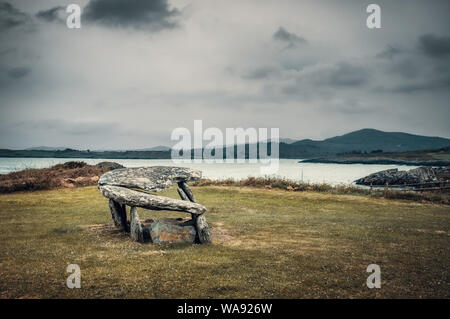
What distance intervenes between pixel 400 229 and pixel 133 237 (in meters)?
12.1

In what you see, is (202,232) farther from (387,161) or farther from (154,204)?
(387,161)

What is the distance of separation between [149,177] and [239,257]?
18.6 feet

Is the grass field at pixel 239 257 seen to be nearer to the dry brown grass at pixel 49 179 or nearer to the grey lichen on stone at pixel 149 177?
the grey lichen on stone at pixel 149 177

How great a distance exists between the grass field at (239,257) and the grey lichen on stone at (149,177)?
7.41 ft

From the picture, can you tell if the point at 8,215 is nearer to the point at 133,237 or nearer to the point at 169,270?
the point at 133,237

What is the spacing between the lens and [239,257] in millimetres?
9883

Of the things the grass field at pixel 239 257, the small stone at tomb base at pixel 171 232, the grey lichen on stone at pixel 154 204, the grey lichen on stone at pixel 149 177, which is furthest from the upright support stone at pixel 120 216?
the small stone at tomb base at pixel 171 232

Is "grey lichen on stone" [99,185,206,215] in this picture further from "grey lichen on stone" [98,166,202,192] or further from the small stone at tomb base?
"grey lichen on stone" [98,166,202,192]

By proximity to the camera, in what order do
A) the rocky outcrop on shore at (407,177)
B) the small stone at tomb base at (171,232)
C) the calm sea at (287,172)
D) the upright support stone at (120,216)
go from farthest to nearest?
the calm sea at (287,172) < the rocky outcrop on shore at (407,177) < the upright support stone at (120,216) < the small stone at tomb base at (171,232)

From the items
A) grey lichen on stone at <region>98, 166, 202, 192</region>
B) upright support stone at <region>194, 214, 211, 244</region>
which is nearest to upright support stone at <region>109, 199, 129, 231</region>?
grey lichen on stone at <region>98, 166, 202, 192</region>

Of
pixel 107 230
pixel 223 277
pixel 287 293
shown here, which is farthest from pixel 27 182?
pixel 287 293

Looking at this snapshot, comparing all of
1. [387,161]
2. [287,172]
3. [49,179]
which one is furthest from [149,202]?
[387,161]

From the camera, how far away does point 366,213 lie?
1939 centimetres

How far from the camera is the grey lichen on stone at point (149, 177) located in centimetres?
1277
